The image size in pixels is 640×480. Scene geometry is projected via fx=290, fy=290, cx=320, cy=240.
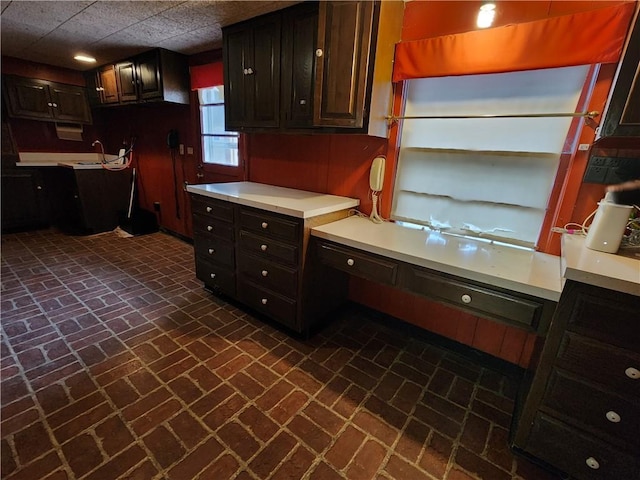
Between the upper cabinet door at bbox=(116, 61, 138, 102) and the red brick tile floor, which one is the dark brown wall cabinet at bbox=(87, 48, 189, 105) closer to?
the upper cabinet door at bbox=(116, 61, 138, 102)

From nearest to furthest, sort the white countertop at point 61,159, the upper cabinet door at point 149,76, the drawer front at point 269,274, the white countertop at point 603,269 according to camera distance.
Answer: the white countertop at point 603,269 → the drawer front at point 269,274 → the upper cabinet door at point 149,76 → the white countertop at point 61,159

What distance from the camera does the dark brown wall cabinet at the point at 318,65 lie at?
70.5 inches

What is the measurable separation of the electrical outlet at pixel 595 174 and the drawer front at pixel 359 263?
110 cm

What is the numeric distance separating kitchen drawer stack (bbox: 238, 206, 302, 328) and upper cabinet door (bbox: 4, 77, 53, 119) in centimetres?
421

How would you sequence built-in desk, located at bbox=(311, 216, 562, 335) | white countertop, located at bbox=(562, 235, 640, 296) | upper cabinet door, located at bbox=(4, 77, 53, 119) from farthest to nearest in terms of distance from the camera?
upper cabinet door, located at bbox=(4, 77, 53, 119), built-in desk, located at bbox=(311, 216, 562, 335), white countertop, located at bbox=(562, 235, 640, 296)

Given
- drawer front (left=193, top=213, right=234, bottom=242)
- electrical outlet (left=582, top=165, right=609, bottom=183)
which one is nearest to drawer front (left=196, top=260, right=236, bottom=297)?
drawer front (left=193, top=213, right=234, bottom=242)

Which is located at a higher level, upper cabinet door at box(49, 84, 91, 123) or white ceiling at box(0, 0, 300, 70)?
white ceiling at box(0, 0, 300, 70)

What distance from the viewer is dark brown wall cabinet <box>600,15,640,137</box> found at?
120cm

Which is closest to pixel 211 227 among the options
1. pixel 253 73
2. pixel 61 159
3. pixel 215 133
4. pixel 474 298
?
pixel 253 73

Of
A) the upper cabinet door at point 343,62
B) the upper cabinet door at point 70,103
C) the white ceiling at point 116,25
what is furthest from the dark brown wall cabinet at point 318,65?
the upper cabinet door at point 70,103

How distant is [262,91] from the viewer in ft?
7.64

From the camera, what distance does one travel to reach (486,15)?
1637 mm

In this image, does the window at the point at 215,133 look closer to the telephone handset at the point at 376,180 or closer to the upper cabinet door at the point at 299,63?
the upper cabinet door at the point at 299,63

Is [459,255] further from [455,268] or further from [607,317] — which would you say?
[607,317]
